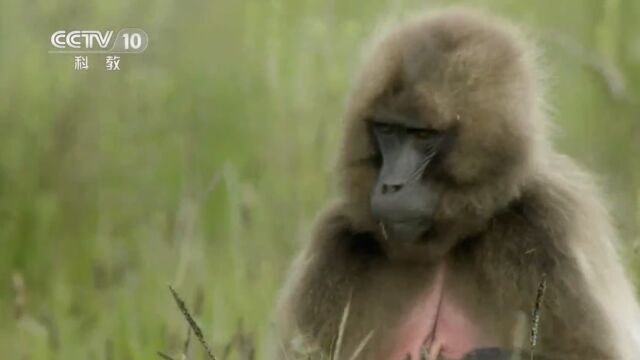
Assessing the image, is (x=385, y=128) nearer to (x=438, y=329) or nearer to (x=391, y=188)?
(x=391, y=188)

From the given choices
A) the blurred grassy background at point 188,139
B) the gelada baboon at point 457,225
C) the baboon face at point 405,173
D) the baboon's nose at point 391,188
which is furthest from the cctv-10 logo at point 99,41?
the baboon's nose at point 391,188

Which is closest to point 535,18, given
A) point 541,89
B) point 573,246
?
point 541,89

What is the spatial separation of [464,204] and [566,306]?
0.30 m

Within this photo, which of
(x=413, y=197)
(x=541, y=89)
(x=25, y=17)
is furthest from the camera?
(x=25, y=17)

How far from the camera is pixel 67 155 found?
5.42m

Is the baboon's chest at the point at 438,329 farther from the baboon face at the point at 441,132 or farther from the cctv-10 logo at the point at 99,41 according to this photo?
the cctv-10 logo at the point at 99,41

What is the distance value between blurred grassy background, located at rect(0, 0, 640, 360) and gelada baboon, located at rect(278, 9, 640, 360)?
71cm

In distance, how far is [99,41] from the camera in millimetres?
5281

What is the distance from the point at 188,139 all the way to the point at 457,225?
1.17m

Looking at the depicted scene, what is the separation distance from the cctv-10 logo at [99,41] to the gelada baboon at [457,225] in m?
0.95

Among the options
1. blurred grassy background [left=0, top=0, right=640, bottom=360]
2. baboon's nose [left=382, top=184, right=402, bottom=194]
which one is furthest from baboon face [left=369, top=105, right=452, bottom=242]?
blurred grassy background [left=0, top=0, right=640, bottom=360]

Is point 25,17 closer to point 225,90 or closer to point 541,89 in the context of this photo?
point 225,90

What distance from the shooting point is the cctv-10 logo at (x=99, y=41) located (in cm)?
526

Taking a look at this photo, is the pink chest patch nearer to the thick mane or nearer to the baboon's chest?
the baboon's chest
